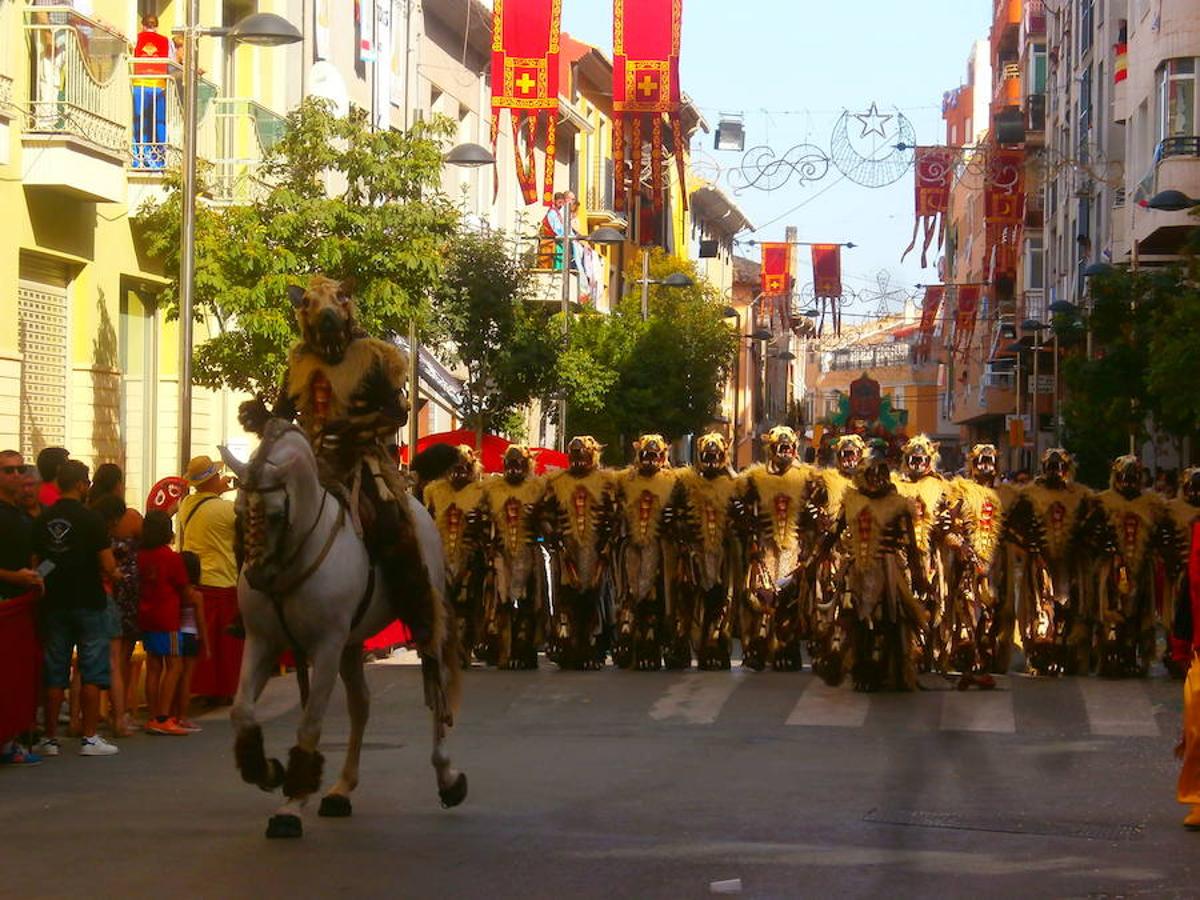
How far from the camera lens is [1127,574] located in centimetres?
1931

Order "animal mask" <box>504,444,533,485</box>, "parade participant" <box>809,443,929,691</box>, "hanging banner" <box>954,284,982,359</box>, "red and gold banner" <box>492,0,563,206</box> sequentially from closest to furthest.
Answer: "parade participant" <box>809,443,929,691</box>
"animal mask" <box>504,444,533,485</box>
"red and gold banner" <box>492,0,563,206</box>
"hanging banner" <box>954,284,982,359</box>

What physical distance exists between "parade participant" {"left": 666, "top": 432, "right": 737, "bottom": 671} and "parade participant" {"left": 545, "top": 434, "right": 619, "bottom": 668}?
61 cm

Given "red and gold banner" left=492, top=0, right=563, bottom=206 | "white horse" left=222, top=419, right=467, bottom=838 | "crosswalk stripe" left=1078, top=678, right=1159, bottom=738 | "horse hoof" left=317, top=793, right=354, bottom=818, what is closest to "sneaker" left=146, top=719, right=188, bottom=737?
"white horse" left=222, top=419, right=467, bottom=838

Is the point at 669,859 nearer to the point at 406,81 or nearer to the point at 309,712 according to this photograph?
the point at 309,712

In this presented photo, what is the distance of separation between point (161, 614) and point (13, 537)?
2028 mm

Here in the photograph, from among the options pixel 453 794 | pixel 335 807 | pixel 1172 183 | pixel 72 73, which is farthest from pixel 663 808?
pixel 1172 183

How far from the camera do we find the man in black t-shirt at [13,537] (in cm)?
1265

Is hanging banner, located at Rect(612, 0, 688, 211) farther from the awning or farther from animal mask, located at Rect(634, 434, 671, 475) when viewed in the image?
animal mask, located at Rect(634, 434, 671, 475)

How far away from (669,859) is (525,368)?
26332mm

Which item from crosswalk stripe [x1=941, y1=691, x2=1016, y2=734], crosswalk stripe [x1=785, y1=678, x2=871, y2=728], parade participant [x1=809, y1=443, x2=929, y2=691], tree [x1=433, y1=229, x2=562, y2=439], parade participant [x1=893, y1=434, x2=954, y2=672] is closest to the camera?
crosswalk stripe [x1=941, y1=691, x2=1016, y2=734]

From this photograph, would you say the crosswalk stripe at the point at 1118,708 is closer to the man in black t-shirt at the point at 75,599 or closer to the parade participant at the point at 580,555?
the parade participant at the point at 580,555

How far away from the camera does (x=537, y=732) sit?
1493cm

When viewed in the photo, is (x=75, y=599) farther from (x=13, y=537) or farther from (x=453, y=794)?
(x=453, y=794)

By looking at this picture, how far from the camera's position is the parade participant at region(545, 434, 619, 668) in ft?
64.9
